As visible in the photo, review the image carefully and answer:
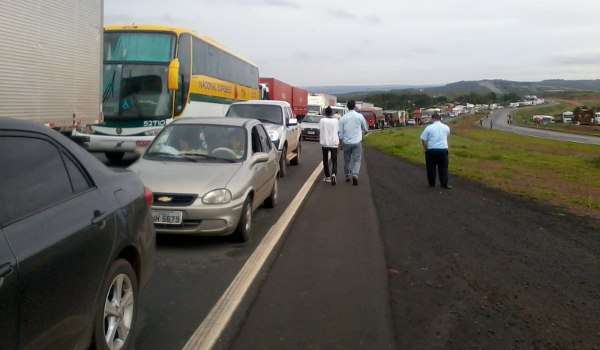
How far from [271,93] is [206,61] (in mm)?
18307

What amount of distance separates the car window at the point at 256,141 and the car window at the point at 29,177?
528cm

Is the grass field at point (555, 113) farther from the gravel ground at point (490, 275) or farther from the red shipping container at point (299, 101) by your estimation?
the gravel ground at point (490, 275)

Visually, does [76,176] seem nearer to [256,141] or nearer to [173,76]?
[256,141]

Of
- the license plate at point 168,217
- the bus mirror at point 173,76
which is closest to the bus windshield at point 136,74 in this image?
the bus mirror at point 173,76

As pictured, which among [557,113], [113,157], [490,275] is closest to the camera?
[490,275]

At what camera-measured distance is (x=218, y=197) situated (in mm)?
7168

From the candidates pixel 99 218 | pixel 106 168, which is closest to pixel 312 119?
pixel 106 168

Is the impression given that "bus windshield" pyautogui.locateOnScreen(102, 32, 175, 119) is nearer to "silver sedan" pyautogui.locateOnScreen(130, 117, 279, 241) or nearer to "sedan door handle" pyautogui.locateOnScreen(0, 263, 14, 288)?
"silver sedan" pyautogui.locateOnScreen(130, 117, 279, 241)

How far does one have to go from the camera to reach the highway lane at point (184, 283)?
4.47 meters

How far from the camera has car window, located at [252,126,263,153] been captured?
894 centimetres

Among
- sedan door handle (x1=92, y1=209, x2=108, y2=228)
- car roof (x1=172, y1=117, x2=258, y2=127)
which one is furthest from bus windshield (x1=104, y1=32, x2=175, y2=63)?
sedan door handle (x1=92, y1=209, x2=108, y2=228)

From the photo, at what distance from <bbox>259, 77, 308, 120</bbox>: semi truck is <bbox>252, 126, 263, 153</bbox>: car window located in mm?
24902

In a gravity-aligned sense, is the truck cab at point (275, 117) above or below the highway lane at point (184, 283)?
above

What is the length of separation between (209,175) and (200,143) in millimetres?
1141
